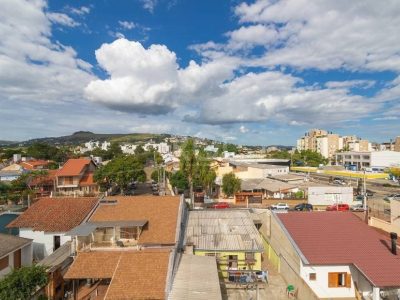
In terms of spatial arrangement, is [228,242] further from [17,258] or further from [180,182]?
[180,182]

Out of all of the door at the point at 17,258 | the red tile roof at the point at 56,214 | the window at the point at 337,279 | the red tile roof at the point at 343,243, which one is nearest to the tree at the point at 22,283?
the door at the point at 17,258

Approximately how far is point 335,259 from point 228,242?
782cm

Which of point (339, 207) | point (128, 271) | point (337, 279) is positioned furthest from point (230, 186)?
point (128, 271)

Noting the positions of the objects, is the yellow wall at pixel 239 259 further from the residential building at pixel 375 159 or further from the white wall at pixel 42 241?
the residential building at pixel 375 159

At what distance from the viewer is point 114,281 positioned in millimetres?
17656

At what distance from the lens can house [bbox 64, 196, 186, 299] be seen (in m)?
17.7

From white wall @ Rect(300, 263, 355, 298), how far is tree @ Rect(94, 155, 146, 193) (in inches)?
1695

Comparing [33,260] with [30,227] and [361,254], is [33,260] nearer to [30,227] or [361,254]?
[30,227]

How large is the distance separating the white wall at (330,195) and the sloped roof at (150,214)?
90.4ft

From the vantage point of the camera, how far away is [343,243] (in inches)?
910

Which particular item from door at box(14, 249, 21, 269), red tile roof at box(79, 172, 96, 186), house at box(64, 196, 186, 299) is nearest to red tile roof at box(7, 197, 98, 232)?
house at box(64, 196, 186, 299)

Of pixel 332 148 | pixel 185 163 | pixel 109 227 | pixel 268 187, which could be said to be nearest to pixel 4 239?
pixel 109 227

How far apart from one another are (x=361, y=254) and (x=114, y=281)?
16.4 m

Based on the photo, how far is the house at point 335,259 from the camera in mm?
20016
